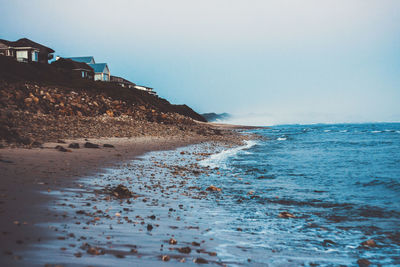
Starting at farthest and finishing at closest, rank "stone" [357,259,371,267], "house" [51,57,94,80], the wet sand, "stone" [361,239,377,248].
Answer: "house" [51,57,94,80] → "stone" [361,239,377,248] → "stone" [357,259,371,267] → the wet sand

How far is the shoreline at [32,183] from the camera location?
12.8 feet

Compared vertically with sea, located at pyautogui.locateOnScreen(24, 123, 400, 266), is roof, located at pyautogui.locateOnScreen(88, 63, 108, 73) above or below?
above

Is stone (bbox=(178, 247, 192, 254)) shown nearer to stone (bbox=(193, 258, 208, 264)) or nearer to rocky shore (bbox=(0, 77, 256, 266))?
rocky shore (bbox=(0, 77, 256, 266))

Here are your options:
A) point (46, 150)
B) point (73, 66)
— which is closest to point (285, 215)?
point (46, 150)

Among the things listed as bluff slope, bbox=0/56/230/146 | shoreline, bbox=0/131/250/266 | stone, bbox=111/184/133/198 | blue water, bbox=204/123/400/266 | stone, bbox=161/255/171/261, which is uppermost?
bluff slope, bbox=0/56/230/146

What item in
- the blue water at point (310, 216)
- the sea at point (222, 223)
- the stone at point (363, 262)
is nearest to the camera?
the sea at point (222, 223)

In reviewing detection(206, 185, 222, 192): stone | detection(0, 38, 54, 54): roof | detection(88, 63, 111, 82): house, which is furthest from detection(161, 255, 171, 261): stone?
detection(88, 63, 111, 82): house

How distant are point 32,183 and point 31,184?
134mm

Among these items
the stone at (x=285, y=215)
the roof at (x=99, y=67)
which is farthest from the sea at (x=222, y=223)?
the roof at (x=99, y=67)

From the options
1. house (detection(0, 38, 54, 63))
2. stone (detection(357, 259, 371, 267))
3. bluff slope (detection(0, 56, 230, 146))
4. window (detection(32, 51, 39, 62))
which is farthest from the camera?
window (detection(32, 51, 39, 62))

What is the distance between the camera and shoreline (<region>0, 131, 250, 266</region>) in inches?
154

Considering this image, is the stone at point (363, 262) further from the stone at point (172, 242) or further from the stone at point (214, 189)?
the stone at point (214, 189)

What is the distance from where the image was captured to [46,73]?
41.7 metres

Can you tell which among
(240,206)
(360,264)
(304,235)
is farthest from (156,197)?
(360,264)
